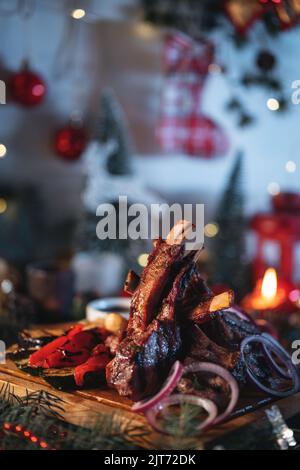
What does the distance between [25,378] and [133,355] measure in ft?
1.39

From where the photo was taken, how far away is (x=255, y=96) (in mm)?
4926

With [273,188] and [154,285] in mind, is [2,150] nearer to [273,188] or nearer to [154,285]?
[273,188]

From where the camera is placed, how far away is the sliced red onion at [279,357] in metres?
2.02

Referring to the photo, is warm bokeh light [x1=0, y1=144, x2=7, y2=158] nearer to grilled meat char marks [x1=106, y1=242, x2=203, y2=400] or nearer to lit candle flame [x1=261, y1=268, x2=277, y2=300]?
lit candle flame [x1=261, y1=268, x2=277, y2=300]

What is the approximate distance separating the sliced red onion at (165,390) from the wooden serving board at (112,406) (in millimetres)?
31

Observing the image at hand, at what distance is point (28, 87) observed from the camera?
421 centimetres

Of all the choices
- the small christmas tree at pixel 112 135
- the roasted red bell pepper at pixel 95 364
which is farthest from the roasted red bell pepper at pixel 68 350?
Answer: the small christmas tree at pixel 112 135

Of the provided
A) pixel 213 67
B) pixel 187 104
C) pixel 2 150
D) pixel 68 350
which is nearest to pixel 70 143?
pixel 2 150

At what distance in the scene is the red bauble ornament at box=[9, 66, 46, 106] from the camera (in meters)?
4.20

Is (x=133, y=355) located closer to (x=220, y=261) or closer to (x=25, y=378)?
(x=25, y=378)

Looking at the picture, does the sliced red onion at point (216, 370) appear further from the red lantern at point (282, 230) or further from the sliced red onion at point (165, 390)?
the red lantern at point (282, 230)

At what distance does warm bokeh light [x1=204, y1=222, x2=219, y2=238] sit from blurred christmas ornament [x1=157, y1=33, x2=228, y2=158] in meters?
0.50

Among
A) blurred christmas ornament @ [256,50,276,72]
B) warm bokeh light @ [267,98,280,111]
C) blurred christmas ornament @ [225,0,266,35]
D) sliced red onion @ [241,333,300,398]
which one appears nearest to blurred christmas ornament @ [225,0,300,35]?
blurred christmas ornament @ [225,0,266,35]

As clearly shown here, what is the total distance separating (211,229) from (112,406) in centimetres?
299
